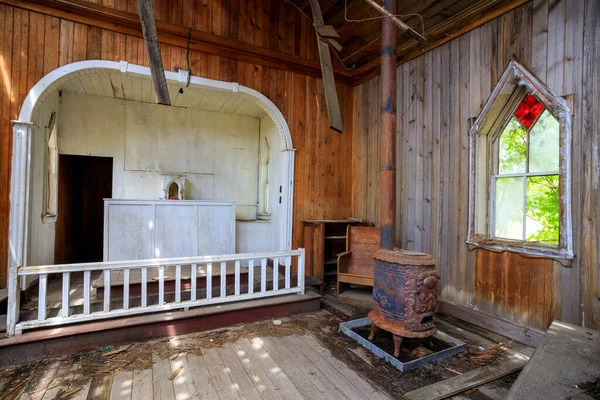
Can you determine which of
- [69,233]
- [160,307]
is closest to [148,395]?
[160,307]

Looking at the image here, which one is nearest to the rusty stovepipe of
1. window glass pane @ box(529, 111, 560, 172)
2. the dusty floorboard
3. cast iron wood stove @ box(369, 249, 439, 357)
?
cast iron wood stove @ box(369, 249, 439, 357)

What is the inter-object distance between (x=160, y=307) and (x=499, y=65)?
156 inches

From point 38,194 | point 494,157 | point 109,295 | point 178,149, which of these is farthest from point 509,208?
point 38,194

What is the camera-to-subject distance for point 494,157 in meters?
3.15

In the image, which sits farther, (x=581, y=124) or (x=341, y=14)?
(x=341, y=14)

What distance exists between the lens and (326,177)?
15.1 ft

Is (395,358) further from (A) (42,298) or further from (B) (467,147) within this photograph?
(A) (42,298)

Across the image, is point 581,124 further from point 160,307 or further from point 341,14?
point 160,307

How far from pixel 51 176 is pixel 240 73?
296cm

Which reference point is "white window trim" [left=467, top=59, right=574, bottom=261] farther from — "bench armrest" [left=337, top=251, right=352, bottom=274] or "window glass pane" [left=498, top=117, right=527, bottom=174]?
"bench armrest" [left=337, top=251, right=352, bottom=274]

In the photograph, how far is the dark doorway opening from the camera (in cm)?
519

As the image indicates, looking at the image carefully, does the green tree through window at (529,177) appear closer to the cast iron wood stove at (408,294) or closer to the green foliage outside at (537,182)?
the green foliage outside at (537,182)

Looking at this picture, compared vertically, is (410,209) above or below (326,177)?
below

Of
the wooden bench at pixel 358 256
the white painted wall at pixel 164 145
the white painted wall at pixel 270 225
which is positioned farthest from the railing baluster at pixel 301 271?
the white painted wall at pixel 164 145
